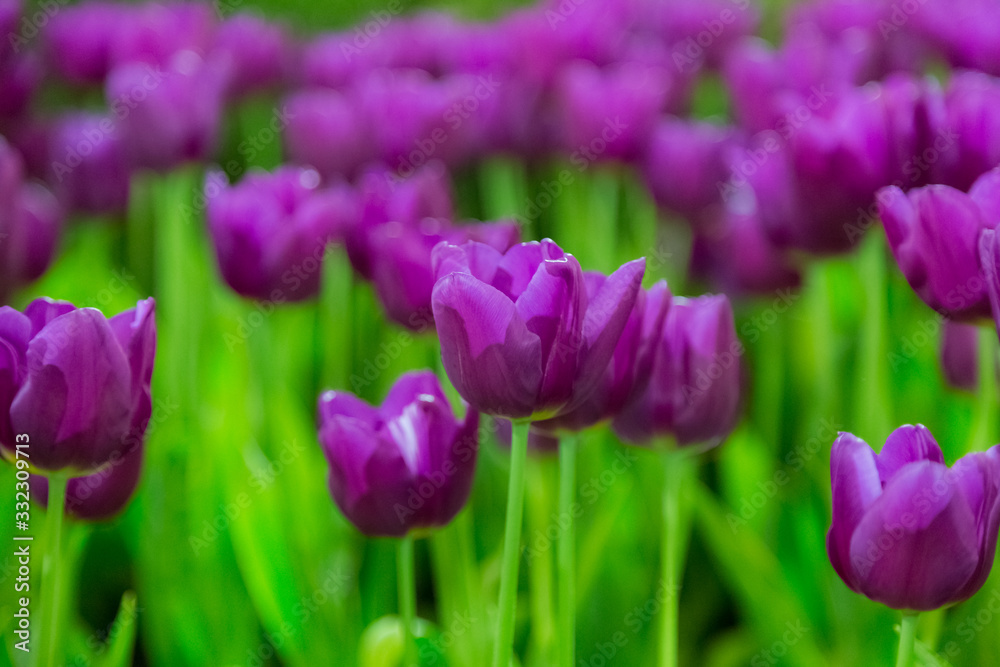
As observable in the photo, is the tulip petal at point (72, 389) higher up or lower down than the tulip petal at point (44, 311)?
lower down

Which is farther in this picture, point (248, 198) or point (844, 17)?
point (844, 17)

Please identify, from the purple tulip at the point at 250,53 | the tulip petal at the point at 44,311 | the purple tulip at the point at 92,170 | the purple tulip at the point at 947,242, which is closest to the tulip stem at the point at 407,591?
the tulip petal at the point at 44,311

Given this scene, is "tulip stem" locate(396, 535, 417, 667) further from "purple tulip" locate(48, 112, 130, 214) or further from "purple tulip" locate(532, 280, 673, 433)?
"purple tulip" locate(48, 112, 130, 214)

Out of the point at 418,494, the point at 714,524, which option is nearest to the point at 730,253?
the point at 714,524

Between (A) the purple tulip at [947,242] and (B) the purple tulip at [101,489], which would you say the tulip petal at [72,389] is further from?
(A) the purple tulip at [947,242]

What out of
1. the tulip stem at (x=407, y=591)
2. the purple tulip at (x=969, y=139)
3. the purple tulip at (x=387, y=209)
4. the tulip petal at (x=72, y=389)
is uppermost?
the purple tulip at (x=969, y=139)

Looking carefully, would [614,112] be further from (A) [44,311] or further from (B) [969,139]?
(A) [44,311]

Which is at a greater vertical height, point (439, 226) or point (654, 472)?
point (439, 226)

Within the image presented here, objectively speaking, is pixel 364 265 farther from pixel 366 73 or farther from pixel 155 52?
pixel 155 52
